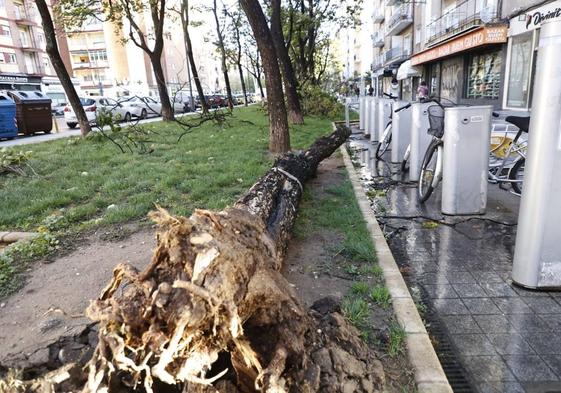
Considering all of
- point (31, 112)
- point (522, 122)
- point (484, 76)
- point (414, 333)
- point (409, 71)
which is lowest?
point (414, 333)

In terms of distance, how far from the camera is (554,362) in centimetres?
253

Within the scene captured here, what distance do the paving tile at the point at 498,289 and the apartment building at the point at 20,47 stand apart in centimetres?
4899

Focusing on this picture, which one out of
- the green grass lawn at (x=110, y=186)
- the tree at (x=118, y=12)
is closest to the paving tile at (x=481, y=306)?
the green grass lawn at (x=110, y=186)

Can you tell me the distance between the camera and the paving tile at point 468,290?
337cm

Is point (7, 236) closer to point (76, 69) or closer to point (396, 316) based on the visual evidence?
point (396, 316)

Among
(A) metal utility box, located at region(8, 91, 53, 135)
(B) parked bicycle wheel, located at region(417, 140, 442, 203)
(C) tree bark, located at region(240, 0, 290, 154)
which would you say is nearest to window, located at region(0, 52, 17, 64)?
(A) metal utility box, located at region(8, 91, 53, 135)

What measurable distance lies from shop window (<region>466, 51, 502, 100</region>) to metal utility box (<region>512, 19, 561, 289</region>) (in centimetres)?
1977

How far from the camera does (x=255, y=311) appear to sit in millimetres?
1958

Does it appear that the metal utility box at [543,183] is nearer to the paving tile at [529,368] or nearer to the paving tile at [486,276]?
the paving tile at [486,276]

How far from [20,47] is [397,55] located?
4019cm

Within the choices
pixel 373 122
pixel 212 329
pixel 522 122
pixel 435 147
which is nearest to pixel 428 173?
pixel 435 147

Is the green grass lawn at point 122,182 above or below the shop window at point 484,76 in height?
below

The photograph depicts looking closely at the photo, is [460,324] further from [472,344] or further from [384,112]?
[384,112]

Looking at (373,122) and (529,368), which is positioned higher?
(373,122)
